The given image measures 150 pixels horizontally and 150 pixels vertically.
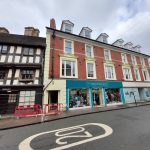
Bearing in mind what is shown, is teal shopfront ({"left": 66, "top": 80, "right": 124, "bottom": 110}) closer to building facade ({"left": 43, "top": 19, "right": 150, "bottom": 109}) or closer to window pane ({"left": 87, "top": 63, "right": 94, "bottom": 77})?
building facade ({"left": 43, "top": 19, "right": 150, "bottom": 109})

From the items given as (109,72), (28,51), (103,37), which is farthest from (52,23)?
(109,72)

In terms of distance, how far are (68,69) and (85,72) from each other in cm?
258

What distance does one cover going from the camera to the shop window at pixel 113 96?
15.7 metres

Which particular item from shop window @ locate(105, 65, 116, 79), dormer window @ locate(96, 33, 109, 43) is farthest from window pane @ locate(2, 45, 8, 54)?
dormer window @ locate(96, 33, 109, 43)

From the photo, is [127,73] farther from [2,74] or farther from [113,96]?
[2,74]

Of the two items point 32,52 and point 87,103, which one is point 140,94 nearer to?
point 87,103

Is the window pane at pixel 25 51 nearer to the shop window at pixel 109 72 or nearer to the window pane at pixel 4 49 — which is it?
the window pane at pixel 4 49

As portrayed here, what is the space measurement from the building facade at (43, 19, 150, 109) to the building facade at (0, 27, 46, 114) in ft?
3.48

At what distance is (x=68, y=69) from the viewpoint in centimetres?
1402

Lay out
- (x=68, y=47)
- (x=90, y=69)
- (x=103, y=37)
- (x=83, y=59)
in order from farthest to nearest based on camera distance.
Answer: (x=103, y=37)
(x=90, y=69)
(x=83, y=59)
(x=68, y=47)

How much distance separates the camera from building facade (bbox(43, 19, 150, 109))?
1291 cm

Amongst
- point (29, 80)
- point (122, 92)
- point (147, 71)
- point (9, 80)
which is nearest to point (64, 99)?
point (29, 80)

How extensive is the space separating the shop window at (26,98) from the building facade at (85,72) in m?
1.42

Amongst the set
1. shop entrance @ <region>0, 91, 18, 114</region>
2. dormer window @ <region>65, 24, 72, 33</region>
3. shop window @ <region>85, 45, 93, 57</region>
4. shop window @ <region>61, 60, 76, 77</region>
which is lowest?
shop entrance @ <region>0, 91, 18, 114</region>
